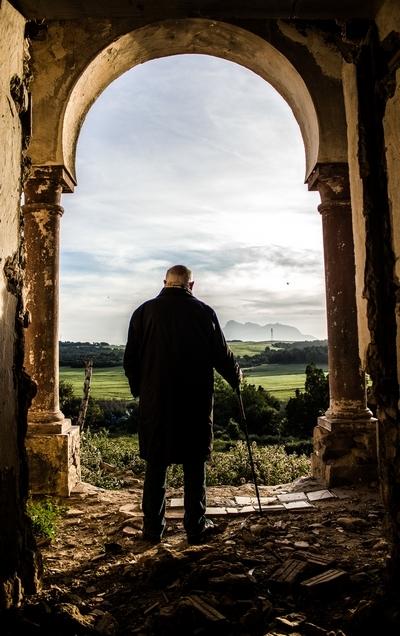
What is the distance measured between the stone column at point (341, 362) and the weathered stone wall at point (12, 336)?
3432 mm

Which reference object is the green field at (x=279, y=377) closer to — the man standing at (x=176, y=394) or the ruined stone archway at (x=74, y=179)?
the ruined stone archway at (x=74, y=179)

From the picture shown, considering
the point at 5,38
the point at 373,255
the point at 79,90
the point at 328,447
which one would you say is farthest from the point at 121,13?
the point at 328,447

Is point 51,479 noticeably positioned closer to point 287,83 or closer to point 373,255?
point 373,255

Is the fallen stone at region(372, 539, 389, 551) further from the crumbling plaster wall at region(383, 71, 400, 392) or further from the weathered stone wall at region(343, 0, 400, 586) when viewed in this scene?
the crumbling plaster wall at region(383, 71, 400, 392)

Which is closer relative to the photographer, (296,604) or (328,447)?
(296,604)

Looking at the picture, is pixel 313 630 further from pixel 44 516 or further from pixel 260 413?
pixel 260 413

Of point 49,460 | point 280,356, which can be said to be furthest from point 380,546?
point 280,356

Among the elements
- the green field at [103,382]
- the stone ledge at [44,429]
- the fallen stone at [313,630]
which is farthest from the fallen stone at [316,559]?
the green field at [103,382]

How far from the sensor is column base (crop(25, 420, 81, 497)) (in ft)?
16.5

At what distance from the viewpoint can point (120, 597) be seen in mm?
2818

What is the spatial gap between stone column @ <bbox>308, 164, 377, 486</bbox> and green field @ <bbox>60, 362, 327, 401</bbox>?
8.09 m

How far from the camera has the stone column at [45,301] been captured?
519 centimetres

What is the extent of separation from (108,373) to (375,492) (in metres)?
12.7

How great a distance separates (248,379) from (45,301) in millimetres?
10449
